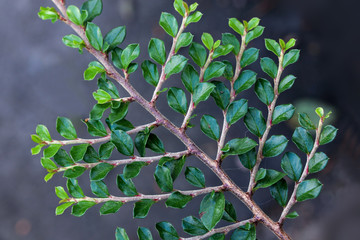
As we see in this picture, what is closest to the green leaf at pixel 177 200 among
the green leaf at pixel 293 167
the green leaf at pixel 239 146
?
the green leaf at pixel 239 146

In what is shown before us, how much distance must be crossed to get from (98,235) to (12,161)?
1.58ft

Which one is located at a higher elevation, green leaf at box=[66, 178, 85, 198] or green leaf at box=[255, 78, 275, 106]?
green leaf at box=[66, 178, 85, 198]

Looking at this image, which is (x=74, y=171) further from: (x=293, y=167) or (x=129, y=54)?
(x=293, y=167)

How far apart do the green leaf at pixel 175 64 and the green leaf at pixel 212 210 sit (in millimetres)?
257

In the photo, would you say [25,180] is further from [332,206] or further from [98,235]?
[332,206]

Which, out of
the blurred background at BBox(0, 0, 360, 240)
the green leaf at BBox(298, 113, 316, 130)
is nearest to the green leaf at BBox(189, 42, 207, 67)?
the green leaf at BBox(298, 113, 316, 130)

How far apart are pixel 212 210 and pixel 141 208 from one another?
5.8 inches

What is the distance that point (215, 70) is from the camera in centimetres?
84

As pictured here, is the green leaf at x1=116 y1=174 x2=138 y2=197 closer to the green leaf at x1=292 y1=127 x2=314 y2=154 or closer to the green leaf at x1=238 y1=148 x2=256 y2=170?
the green leaf at x1=238 y1=148 x2=256 y2=170

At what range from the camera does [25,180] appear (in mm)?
1745

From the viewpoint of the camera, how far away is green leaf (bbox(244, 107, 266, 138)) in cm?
88

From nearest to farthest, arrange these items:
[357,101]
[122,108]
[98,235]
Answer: [122,108] < [357,101] < [98,235]

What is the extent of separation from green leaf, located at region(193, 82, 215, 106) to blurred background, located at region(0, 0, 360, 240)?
792 millimetres

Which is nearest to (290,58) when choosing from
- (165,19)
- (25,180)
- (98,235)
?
(165,19)
